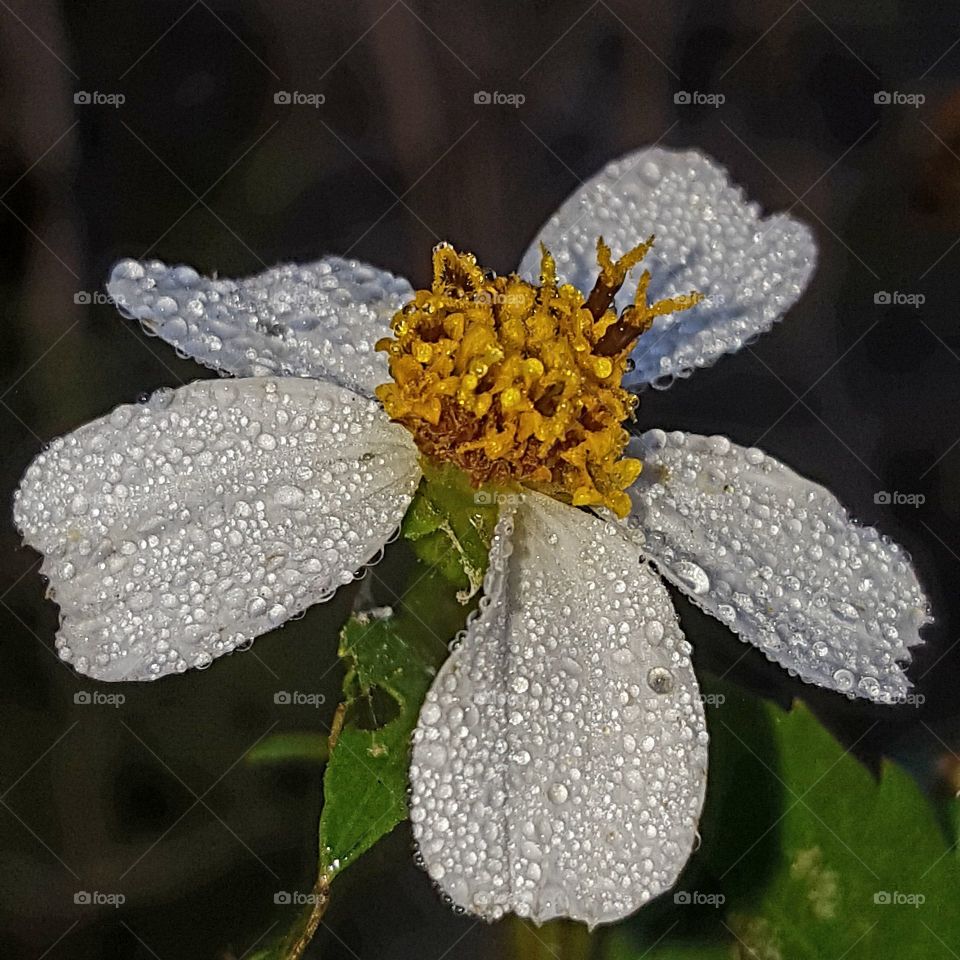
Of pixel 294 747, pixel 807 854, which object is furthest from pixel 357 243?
pixel 807 854

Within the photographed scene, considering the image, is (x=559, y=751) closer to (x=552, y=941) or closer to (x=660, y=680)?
(x=660, y=680)

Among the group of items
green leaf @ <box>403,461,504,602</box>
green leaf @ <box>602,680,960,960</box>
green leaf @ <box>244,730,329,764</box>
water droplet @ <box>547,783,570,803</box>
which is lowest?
green leaf @ <box>244,730,329,764</box>

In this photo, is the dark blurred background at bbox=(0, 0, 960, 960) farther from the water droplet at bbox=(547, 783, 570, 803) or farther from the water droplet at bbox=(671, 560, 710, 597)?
the water droplet at bbox=(547, 783, 570, 803)

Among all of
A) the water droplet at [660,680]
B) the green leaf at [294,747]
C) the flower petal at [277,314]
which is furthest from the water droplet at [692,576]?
the green leaf at [294,747]

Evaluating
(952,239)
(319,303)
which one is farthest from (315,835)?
(952,239)

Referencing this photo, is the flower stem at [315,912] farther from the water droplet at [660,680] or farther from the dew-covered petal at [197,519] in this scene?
the water droplet at [660,680]

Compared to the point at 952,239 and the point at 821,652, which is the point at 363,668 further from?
the point at 952,239

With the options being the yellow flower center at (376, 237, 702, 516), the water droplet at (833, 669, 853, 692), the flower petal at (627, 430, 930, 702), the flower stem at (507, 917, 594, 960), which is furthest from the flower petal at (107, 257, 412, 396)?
the flower stem at (507, 917, 594, 960)
